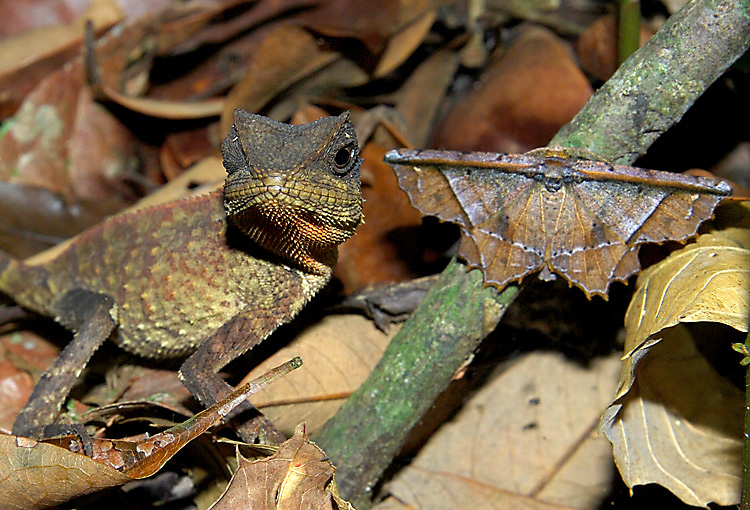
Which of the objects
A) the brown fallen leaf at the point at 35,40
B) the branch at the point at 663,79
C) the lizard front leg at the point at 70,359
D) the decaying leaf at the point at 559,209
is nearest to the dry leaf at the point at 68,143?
the brown fallen leaf at the point at 35,40

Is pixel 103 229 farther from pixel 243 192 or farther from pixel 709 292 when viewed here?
pixel 709 292

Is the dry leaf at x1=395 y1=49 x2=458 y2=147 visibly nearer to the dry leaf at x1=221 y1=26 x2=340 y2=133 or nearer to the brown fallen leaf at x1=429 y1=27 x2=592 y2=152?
the brown fallen leaf at x1=429 y1=27 x2=592 y2=152

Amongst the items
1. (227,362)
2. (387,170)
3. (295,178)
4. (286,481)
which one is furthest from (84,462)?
(387,170)

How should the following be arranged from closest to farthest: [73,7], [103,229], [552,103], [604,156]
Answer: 1. [604,156]
2. [103,229]
3. [552,103]
4. [73,7]

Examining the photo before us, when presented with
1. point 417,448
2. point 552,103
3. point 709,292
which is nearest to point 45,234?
point 417,448

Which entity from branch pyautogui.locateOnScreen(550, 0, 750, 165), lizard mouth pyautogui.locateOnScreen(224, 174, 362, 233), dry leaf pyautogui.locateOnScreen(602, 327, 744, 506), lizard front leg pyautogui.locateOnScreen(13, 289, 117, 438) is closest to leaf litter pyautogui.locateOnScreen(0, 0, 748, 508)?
dry leaf pyautogui.locateOnScreen(602, 327, 744, 506)

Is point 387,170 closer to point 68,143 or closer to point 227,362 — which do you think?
point 227,362
